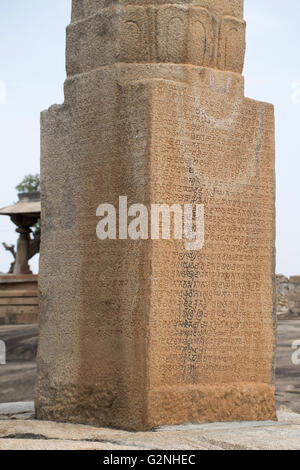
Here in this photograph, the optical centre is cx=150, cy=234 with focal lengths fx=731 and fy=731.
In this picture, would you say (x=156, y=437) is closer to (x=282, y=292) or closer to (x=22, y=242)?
(x=22, y=242)

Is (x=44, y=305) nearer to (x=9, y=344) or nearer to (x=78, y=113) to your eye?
(x=78, y=113)

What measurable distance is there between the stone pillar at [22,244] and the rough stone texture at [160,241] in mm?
14639

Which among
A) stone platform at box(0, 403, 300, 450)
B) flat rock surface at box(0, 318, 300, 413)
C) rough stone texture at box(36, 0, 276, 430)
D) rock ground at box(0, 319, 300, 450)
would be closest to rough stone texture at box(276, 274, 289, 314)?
flat rock surface at box(0, 318, 300, 413)

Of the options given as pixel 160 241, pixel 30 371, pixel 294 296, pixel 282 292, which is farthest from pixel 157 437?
pixel 282 292

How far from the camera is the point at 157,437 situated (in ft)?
11.3

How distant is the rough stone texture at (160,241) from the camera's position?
3793 millimetres

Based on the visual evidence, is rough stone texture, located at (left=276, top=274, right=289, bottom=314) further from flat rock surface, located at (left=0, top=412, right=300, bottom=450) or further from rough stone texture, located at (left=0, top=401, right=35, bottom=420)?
flat rock surface, located at (left=0, top=412, right=300, bottom=450)

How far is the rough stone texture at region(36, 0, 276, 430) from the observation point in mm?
3793

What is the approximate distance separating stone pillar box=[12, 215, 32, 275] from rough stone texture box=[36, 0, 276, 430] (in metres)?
14.6

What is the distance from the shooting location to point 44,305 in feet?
14.1

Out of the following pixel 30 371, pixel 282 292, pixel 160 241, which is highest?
pixel 160 241

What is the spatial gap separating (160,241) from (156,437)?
978 millimetres

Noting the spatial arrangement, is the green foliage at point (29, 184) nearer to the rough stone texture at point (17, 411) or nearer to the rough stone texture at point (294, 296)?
the rough stone texture at point (294, 296)
